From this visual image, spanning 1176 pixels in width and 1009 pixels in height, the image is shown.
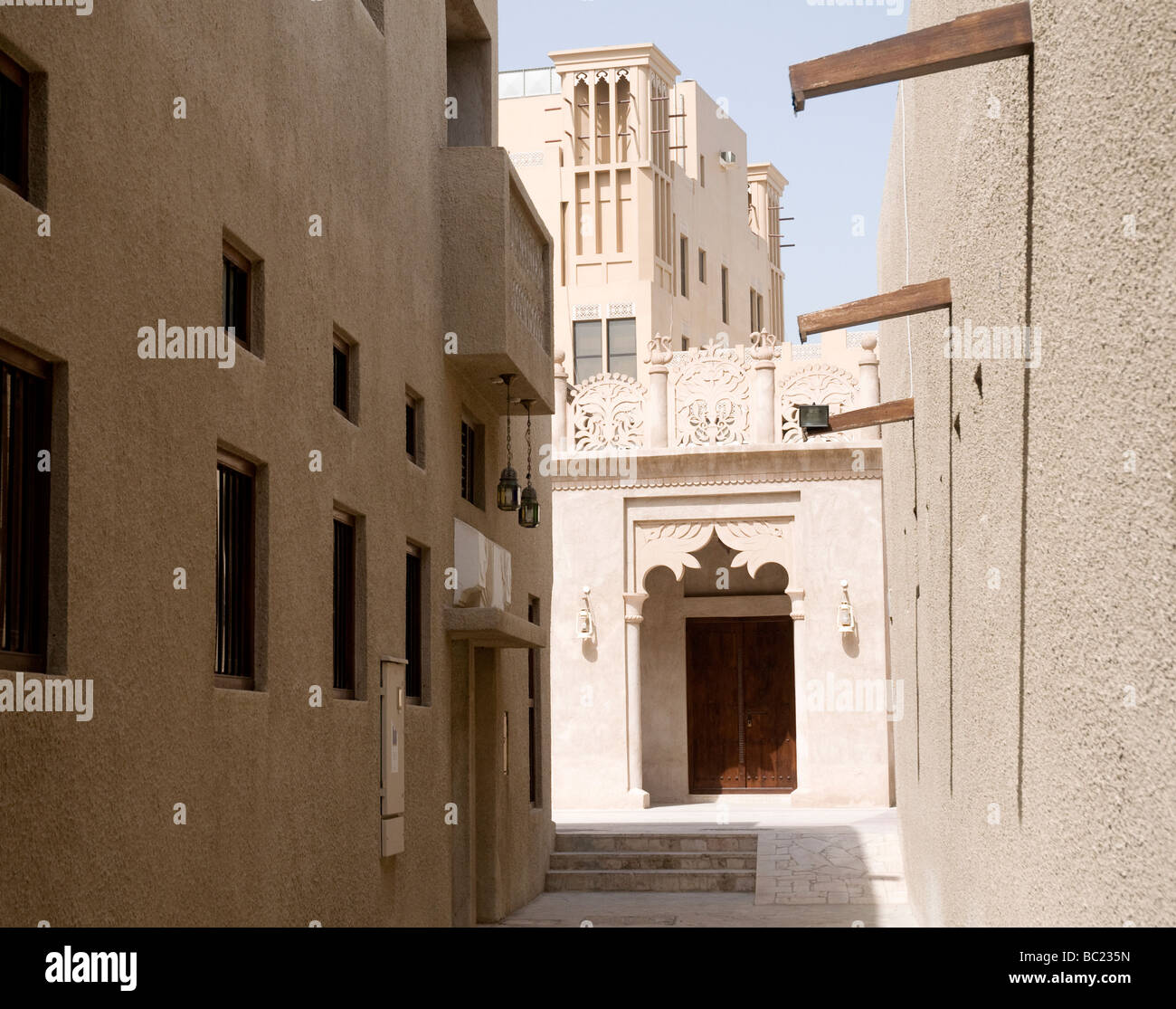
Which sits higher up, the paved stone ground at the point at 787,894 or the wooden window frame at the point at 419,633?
the wooden window frame at the point at 419,633

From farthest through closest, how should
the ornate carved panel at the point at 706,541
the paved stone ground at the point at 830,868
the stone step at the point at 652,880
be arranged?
the ornate carved panel at the point at 706,541 → the stone step at the point at 652,880 → the paved stone ground at the point at 830,868

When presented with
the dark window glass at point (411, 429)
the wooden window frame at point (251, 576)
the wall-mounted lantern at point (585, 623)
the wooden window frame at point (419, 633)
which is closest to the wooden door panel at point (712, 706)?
the wall-mounted lantern at point (585, 623)

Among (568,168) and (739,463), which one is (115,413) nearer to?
(739,463)

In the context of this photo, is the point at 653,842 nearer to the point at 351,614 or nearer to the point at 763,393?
the point at 763,393

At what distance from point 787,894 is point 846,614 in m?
6.92

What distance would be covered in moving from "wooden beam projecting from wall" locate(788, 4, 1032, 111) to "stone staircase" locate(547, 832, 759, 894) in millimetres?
12445

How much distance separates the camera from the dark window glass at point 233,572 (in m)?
6.93

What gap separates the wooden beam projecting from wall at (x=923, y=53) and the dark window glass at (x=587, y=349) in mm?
26235

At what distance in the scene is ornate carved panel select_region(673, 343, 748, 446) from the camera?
21234 millimetres

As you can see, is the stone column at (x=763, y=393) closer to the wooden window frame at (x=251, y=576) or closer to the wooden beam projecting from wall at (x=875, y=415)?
the wooden beam projecting from wall at (x=875, y=415)

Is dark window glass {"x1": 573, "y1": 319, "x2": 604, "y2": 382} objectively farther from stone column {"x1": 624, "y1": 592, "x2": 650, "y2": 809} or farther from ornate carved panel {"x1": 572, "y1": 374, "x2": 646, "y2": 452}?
stone column {"x1": 624, "y1": 592, "x2": 650, "y2": 809}

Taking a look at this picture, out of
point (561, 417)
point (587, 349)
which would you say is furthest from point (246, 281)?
point (587, 349)
